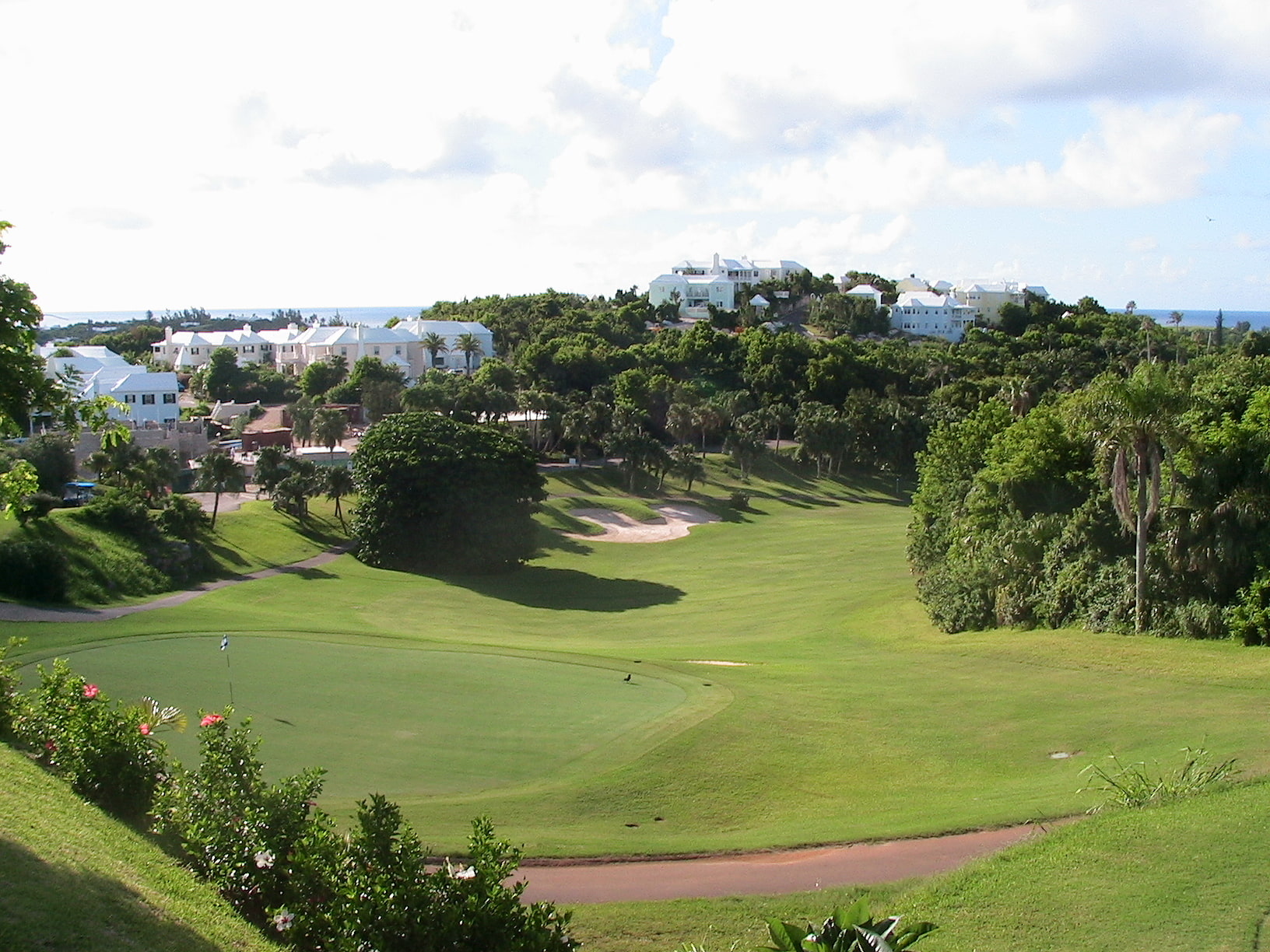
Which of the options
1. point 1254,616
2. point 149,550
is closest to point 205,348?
point 149,550

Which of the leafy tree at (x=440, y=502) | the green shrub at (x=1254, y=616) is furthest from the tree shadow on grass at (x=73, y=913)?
the leafy tree at (x=440, y=502)

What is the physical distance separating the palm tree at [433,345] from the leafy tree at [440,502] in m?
70.3

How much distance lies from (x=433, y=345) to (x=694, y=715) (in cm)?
11598

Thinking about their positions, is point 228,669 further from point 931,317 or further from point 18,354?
point 931,317

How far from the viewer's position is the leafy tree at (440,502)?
63719 mm

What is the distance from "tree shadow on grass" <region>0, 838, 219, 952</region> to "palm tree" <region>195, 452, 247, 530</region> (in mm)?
53709

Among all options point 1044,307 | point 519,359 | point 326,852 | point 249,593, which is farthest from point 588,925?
point 1044,307

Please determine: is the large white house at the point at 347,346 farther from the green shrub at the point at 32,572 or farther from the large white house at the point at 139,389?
the green shrub at the point at 32,572

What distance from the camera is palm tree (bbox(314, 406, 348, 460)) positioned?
8956 centimetres

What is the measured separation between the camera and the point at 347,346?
452 feet

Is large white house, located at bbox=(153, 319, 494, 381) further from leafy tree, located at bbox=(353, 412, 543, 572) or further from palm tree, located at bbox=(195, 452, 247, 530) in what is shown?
palm tree, located at bbox=(195, 452, 247, 530)

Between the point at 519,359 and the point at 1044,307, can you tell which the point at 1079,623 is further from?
the point at 1044,307

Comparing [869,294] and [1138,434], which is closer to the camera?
[1138,434]

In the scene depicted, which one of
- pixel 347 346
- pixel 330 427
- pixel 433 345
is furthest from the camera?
pixel 347 346
